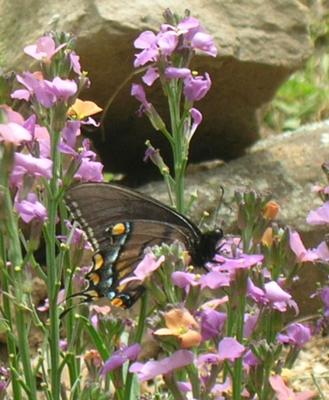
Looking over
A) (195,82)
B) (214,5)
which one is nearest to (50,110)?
(195,82)

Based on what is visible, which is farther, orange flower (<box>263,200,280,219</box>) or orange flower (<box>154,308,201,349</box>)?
orange flower (<box>263,200,280,219</box>)

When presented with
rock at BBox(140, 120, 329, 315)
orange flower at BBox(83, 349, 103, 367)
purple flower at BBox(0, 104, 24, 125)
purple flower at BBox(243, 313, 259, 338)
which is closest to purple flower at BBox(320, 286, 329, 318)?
purple flower at BBox(243, 313, 259, 338)

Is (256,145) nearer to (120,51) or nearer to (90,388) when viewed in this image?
(120,51)

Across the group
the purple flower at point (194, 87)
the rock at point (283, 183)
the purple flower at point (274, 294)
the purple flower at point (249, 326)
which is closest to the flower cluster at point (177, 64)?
the purple flower at point (194, 87)

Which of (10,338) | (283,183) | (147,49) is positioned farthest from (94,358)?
(283,183)

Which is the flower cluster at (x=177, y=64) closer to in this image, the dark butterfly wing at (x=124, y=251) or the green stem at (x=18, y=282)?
the dark butterfly wing at (x=124, y=251)

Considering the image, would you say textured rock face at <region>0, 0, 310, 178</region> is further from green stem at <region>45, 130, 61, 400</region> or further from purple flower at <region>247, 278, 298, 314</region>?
purple flower at <region>247, 278, 298, 314</region>

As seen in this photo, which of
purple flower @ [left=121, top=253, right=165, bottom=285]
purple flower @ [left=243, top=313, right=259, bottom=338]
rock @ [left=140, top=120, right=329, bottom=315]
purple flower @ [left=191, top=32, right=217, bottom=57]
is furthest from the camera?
rock @ [left=140, top=120, right=329, bottom=315]
